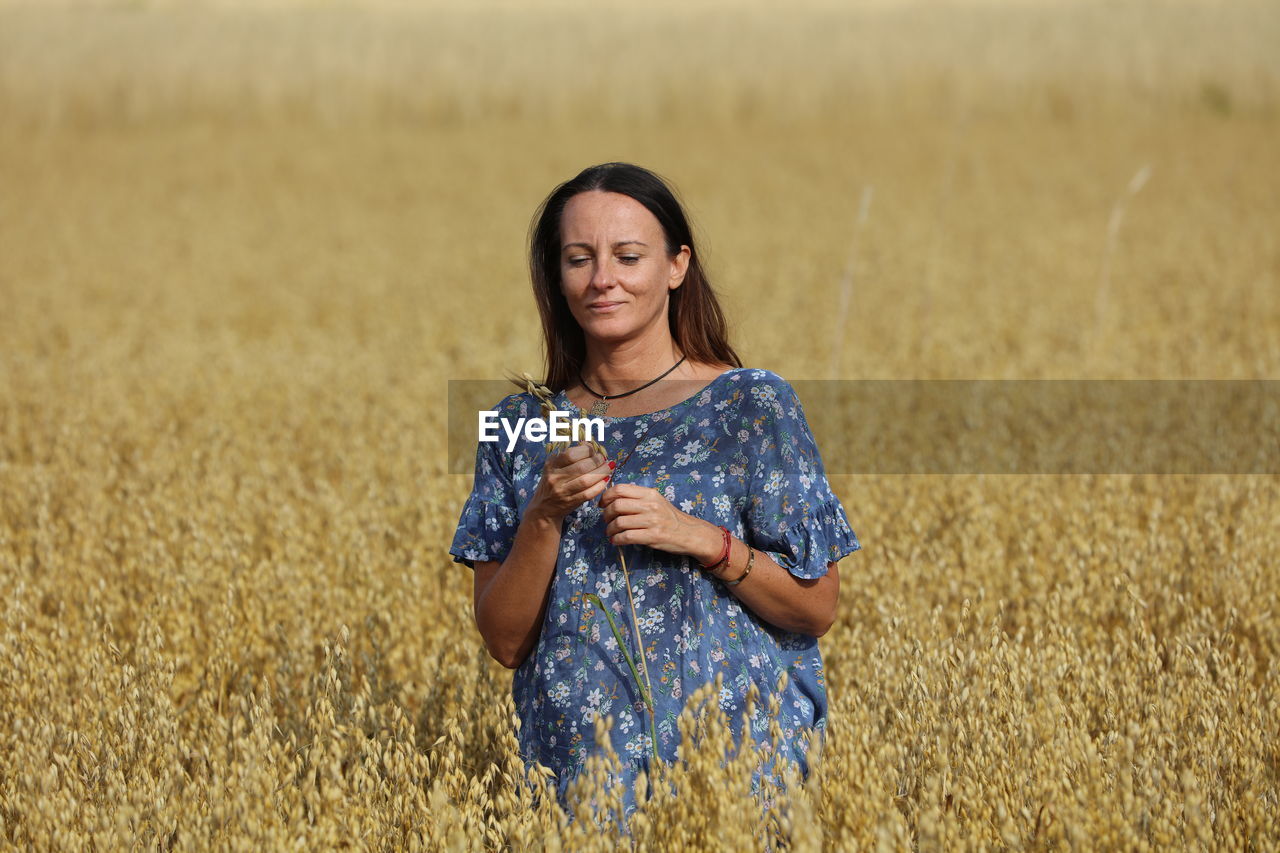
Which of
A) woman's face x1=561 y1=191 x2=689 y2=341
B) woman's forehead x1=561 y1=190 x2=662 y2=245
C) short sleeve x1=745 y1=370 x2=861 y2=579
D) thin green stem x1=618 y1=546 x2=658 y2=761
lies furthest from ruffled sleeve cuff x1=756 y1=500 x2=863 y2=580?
woman's forehead x1=561 y1=190 x2=662 y2=245

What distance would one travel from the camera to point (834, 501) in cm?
208

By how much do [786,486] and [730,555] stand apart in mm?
164

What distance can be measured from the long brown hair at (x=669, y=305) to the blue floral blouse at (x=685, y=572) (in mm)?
200

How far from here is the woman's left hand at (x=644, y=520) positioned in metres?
1.85

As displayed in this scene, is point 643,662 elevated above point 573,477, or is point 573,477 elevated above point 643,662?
point 573,477

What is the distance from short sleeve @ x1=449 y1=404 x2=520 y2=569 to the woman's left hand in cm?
35

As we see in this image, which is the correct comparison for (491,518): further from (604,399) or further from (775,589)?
(775,589)

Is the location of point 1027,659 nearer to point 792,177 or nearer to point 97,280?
point 97,280

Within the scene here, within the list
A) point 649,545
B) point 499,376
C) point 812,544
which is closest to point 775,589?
point 812,544

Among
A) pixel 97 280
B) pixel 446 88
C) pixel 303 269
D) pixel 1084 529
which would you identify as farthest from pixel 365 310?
pixel 446 88

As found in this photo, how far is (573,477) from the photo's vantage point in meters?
1.83

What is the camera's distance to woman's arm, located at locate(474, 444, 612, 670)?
72.2 inches

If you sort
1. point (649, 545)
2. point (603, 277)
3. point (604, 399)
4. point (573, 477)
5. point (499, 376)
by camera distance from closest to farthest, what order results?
point (573, 477), point (649, 545), point (603, 277), point (604, 399), point (499, 376)

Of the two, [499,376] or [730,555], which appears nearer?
[730,555]
